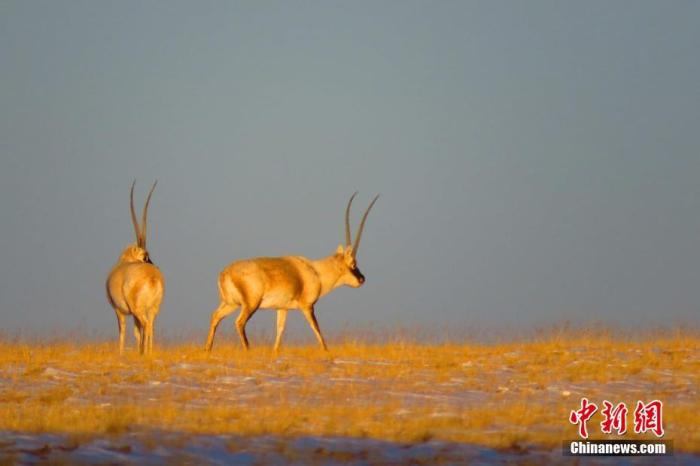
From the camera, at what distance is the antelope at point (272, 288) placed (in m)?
22.9

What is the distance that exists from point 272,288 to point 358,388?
789cm

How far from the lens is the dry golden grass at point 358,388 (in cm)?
1152

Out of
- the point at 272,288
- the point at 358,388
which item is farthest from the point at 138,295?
the point at 358,388

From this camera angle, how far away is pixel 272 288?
76.0ft

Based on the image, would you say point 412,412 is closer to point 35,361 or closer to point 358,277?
point 35,361

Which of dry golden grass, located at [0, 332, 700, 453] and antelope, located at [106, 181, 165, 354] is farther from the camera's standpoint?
antelope, located at [106, 181, 165, 354]

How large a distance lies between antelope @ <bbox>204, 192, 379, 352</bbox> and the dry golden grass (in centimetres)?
94

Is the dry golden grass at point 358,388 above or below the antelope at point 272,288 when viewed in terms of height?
below

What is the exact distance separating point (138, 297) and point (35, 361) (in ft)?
11.5

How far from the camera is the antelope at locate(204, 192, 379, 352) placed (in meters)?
22.9

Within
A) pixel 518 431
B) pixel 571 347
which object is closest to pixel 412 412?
pixel 518 431

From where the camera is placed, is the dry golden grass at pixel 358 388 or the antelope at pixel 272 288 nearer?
the dry golden grass at pixel 358 388

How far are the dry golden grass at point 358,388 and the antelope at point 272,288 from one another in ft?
3.10

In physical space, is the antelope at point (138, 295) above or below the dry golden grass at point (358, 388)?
above
